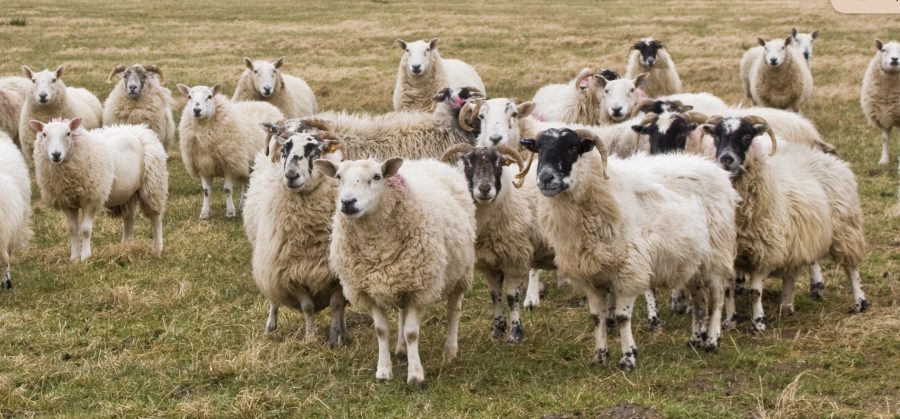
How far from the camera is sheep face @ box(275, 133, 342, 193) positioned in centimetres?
750

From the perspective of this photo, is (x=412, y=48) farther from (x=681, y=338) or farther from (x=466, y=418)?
(x=466, y=418)

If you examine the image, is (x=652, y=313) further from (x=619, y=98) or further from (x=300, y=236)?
(x=619, y=98)

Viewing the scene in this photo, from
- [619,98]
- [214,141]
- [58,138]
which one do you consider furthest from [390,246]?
[214,141]

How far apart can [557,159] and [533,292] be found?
2.38 metres

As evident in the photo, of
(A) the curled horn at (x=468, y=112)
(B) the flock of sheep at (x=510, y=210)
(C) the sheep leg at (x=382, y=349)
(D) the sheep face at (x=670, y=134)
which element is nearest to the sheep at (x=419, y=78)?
(B) the flock of sheep at (x=510, y=210)

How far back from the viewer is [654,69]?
48.6 feet

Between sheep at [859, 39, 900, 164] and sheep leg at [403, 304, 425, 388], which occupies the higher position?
sheep at [859, 39, 900, 164]

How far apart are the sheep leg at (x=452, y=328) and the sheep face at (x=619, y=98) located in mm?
4960

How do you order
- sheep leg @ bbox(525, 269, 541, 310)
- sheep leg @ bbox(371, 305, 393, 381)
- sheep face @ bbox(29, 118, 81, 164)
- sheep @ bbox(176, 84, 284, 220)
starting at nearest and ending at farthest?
sheep leg @ bbox(371, 305, 393, 381) < sheep leg @ bbox(525, 269, 541, 310) < sheep face @ bbox(29, 118, 81, 164) < sheep @ bbox(176, 84, 284, 220)

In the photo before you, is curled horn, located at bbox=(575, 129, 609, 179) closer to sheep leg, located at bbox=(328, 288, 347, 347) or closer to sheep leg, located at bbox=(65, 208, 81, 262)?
sheep leg, located at bbox=(328, 288, 347, 347)

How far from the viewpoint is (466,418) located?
6.01 meters

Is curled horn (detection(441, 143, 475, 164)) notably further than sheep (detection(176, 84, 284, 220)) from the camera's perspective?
No

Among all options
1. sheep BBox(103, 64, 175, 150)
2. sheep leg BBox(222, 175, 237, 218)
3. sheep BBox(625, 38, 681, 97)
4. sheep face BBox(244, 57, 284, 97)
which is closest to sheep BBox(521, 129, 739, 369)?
sheep leg BBox(222, 175, 237, 218)

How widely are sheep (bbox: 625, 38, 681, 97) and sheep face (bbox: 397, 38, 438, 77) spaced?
117 inches
